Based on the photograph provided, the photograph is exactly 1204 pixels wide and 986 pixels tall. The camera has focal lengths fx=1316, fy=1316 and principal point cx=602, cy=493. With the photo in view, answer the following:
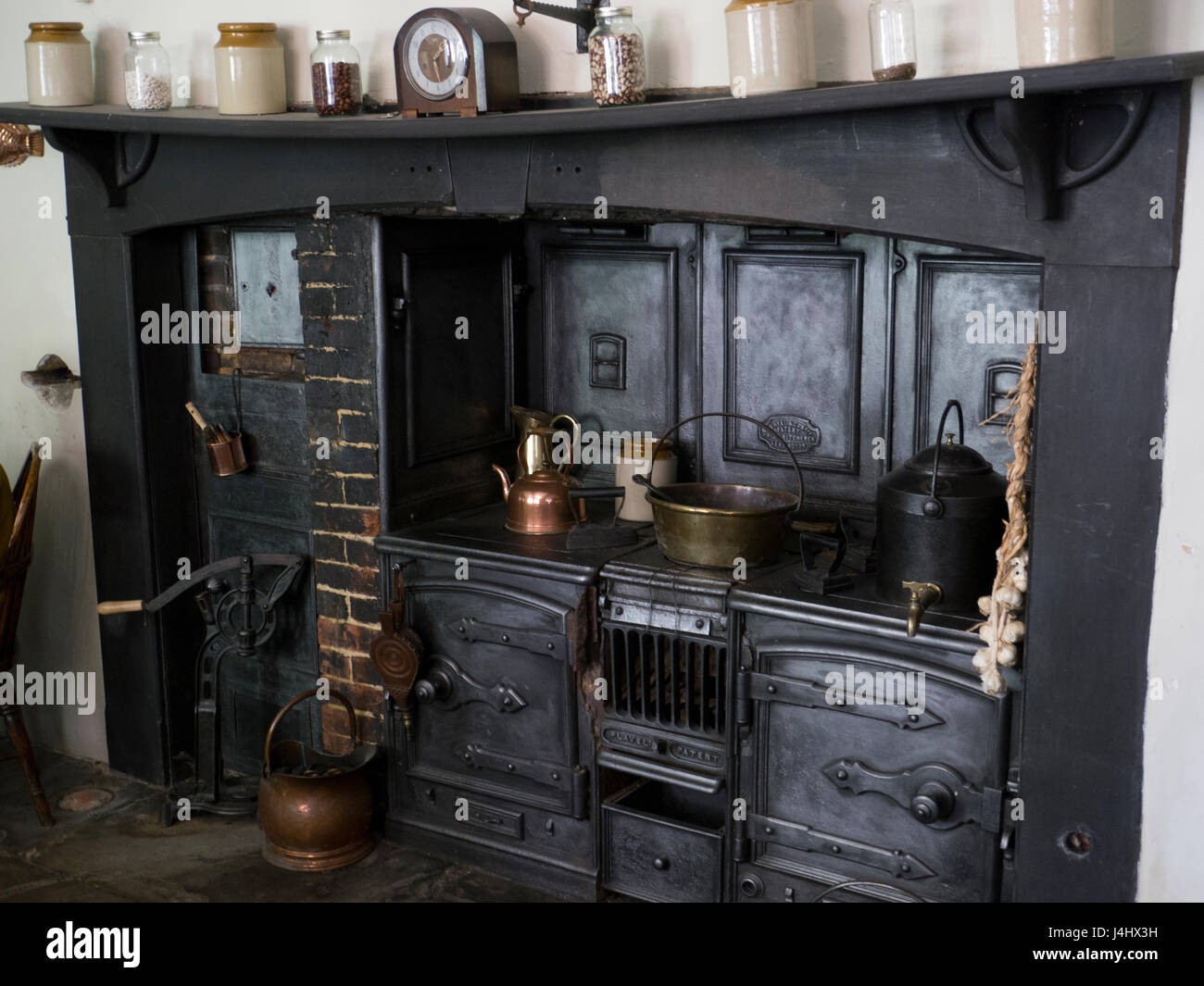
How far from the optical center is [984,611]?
2680 millimetres

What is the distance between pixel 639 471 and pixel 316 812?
4.16 ft

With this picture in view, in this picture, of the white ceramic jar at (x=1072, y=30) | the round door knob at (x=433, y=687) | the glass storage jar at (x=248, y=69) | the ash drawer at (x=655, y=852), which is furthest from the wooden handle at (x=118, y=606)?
the white ceramic jar at (x=1072, y=30)

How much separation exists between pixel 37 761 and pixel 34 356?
1.36 meters

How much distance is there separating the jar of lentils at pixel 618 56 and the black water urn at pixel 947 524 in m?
0.99

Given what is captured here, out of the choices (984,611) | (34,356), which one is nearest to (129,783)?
(34,356)

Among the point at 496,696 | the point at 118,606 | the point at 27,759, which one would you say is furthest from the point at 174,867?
the point at 496,696

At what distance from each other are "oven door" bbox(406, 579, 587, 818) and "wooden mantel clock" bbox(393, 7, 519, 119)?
121cm

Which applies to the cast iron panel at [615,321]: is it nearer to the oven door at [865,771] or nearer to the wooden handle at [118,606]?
the oven door at [865,771]

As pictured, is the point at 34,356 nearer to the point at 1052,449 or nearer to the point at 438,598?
the point at 438,598

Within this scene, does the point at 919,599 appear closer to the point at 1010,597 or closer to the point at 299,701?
the point at 1010,597

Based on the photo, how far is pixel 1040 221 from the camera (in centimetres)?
243

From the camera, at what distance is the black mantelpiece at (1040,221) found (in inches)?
92.8

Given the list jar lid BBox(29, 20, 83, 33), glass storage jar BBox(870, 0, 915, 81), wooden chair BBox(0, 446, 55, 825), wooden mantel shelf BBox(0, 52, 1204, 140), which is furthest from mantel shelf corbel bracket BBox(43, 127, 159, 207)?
glass storage jar BBox(870, 0, 915, 81)

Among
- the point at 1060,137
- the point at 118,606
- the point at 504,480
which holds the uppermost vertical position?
the point at 1060,137
